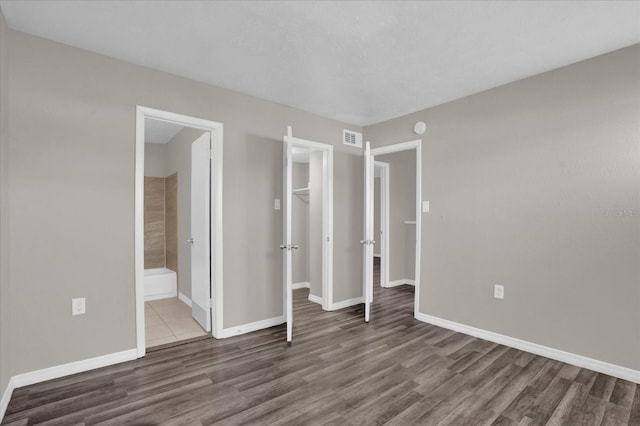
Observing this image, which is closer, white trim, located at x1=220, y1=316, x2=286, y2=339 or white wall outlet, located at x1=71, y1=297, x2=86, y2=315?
white wall outlet, located at x1=71, y1=297, x2=86, y2=315

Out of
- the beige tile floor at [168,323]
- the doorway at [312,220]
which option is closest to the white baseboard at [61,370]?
the beige tile floor at [168,323]

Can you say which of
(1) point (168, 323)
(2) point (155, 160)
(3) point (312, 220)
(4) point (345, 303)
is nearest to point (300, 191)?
(3) point (312, 220)

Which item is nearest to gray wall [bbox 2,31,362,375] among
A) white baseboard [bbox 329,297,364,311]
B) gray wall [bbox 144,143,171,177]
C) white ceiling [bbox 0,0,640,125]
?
white ceiling [bbox 0,0,640,125]

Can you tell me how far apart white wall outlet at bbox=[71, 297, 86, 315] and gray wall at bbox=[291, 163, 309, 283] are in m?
3.28

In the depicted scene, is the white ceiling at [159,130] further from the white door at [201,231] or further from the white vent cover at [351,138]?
the white vent cover at [351,138]

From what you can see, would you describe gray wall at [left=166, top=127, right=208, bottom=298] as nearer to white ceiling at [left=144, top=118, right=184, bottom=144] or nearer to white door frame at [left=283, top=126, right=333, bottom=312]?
white ceiling at [left=144, top=118, right=184, bottom=144]

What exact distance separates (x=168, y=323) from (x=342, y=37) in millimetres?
3526

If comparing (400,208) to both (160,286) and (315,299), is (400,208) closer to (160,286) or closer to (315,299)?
(315,299)

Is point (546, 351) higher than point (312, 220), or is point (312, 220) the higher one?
point (312, 220)

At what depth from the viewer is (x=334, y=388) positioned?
2.30 metres

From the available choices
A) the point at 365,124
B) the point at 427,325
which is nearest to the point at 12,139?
the point at 365,124

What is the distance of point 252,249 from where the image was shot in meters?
3.49

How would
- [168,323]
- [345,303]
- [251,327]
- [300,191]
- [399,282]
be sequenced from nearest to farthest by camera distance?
[251,327] → [168,323] → [345,303] → [300,191] → [399,282]

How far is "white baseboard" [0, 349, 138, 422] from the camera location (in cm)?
213
